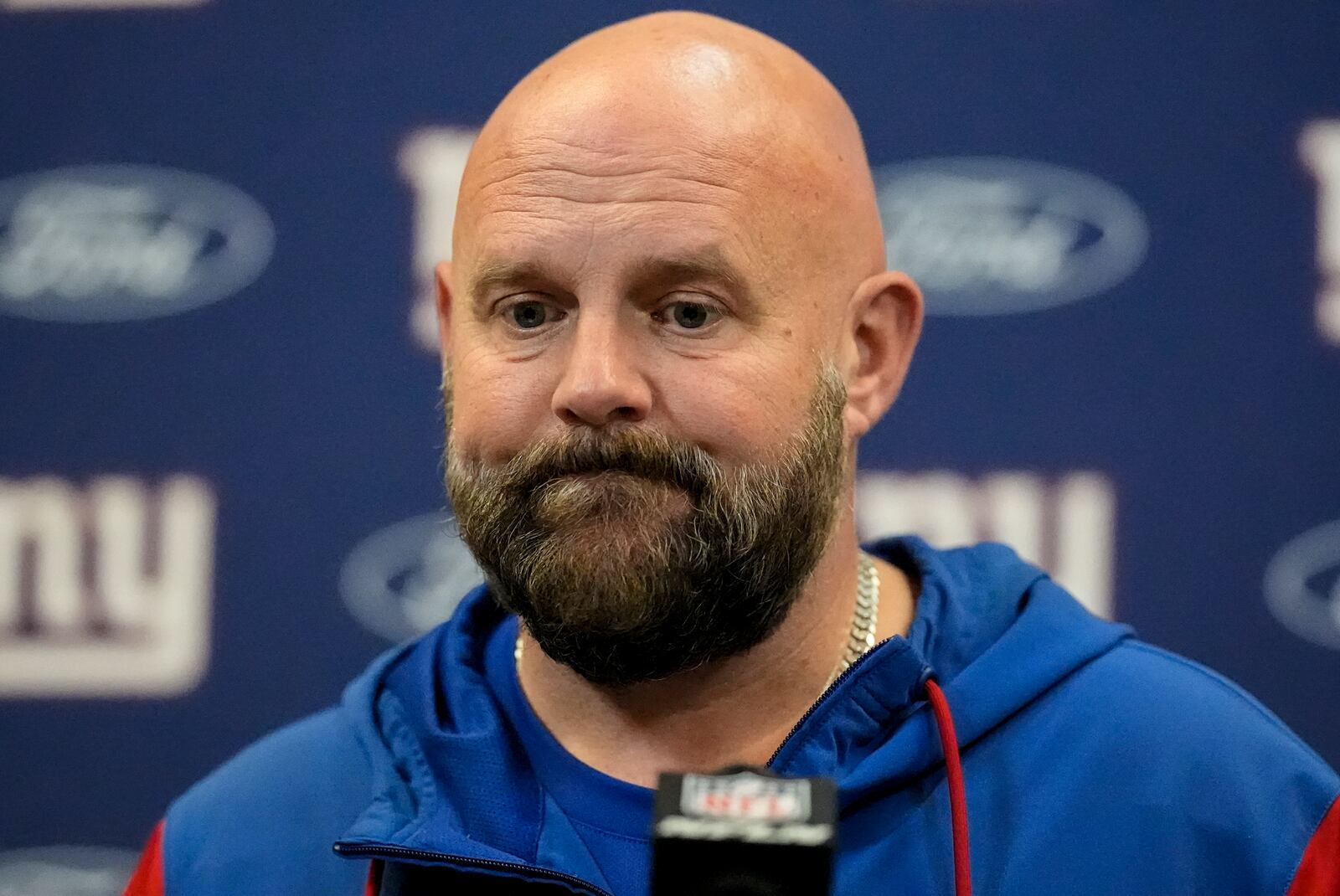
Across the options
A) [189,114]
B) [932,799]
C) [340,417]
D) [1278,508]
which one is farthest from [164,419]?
[1278,508]

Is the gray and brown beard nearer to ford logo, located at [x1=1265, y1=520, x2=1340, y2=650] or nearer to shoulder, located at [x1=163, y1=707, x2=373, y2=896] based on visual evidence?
shoulder, located at [x1=163, y1=707, x2=373, y2=896]

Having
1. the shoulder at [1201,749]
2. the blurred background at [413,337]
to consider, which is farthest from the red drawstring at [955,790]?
the blurred background at [413,337]

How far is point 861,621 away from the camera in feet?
5.00

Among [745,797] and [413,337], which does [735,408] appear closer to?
[745,797]

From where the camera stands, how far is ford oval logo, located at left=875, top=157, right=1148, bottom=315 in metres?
2.07

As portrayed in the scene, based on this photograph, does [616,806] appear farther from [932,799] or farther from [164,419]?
[164,419]

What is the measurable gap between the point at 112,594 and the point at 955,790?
1339 mm

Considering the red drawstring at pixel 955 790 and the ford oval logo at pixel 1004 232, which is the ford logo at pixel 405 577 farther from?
the red drawstring at pixel 955 790

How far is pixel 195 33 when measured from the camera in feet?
7.39

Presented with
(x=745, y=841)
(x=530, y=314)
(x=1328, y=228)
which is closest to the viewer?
(x=745, y=841)

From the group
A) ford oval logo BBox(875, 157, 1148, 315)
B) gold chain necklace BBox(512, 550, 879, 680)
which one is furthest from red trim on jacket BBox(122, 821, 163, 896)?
ford oval logo BBox(875, 157, 1148, 315)

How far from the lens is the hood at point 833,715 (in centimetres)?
135

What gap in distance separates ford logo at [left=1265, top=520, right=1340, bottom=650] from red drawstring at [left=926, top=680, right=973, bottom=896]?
2.74 feet

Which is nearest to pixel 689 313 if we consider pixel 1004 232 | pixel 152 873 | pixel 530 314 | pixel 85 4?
pixel 530 314
